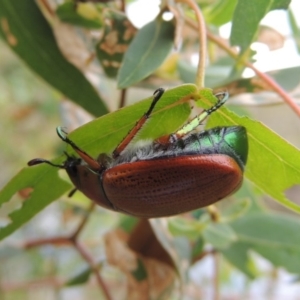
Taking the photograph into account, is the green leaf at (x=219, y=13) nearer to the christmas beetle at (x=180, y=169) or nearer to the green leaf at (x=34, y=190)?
the christmas beetle at (x=180, y=169)

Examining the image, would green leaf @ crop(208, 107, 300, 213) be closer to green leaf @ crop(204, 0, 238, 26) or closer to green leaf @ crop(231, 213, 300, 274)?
green leaf @ crop(204, 0, 238, 26)

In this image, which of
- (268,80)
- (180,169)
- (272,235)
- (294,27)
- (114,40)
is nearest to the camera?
(180,169)

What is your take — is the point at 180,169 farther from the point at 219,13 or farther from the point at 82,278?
the point at 82,278

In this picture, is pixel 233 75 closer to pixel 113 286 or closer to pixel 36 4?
pixel 36 4

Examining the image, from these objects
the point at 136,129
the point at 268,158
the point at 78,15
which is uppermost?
the point at 78,15

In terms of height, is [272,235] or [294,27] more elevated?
[294,27]

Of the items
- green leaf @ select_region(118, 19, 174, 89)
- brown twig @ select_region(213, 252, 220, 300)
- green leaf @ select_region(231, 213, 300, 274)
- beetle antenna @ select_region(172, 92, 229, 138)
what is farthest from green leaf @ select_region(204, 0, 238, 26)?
brown twig @ select_region(213, 252, 220, 300)

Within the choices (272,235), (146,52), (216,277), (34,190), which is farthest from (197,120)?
(216,277)
